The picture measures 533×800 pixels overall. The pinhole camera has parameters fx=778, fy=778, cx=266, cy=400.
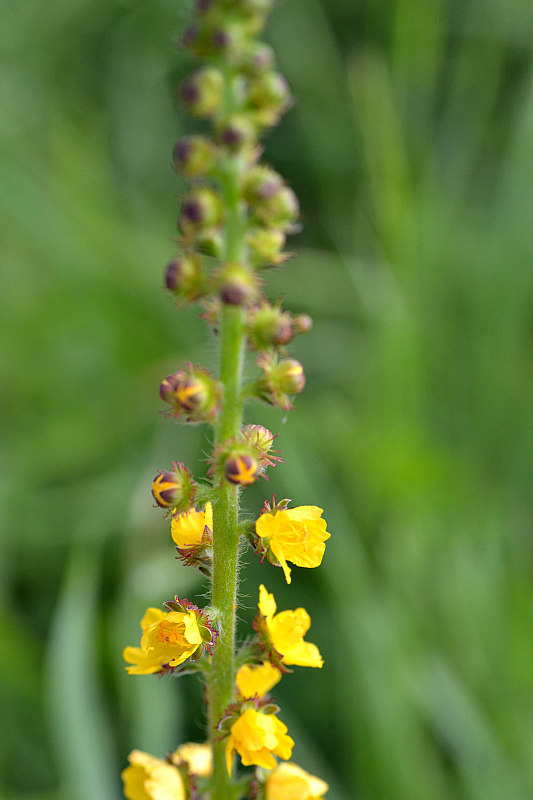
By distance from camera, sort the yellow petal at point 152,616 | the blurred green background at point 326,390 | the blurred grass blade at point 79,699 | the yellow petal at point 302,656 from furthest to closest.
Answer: the blurred green background at point 326,390, the blurred grass blade at point 79,699, the yellow petal at point 152,616, the yellow petal at point 302,656

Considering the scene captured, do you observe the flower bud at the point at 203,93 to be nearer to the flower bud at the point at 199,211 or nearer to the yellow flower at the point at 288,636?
the flower bud at the point at 199,211

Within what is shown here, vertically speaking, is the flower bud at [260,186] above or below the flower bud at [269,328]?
above

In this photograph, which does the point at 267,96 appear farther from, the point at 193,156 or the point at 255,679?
the point at 255,679

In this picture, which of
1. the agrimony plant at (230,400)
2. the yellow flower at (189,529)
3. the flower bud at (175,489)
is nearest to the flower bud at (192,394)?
the agrimony plant at (230,400)

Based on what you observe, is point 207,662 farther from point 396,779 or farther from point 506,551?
point 506,551

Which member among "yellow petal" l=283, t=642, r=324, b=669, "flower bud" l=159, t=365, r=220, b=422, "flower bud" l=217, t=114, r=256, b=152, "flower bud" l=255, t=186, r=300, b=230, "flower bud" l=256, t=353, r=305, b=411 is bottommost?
"yellow petal" l=283, t=642, r=324, b=669

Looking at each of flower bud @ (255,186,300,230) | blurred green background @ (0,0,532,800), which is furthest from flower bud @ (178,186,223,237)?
blurred green background @ (0,0,532,800)

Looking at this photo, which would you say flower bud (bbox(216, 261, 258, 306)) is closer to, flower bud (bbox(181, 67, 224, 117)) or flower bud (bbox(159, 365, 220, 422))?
flower bud (bbox(159, 365, 220, 422))

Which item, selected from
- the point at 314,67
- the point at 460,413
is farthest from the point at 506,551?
the point at 314,67
